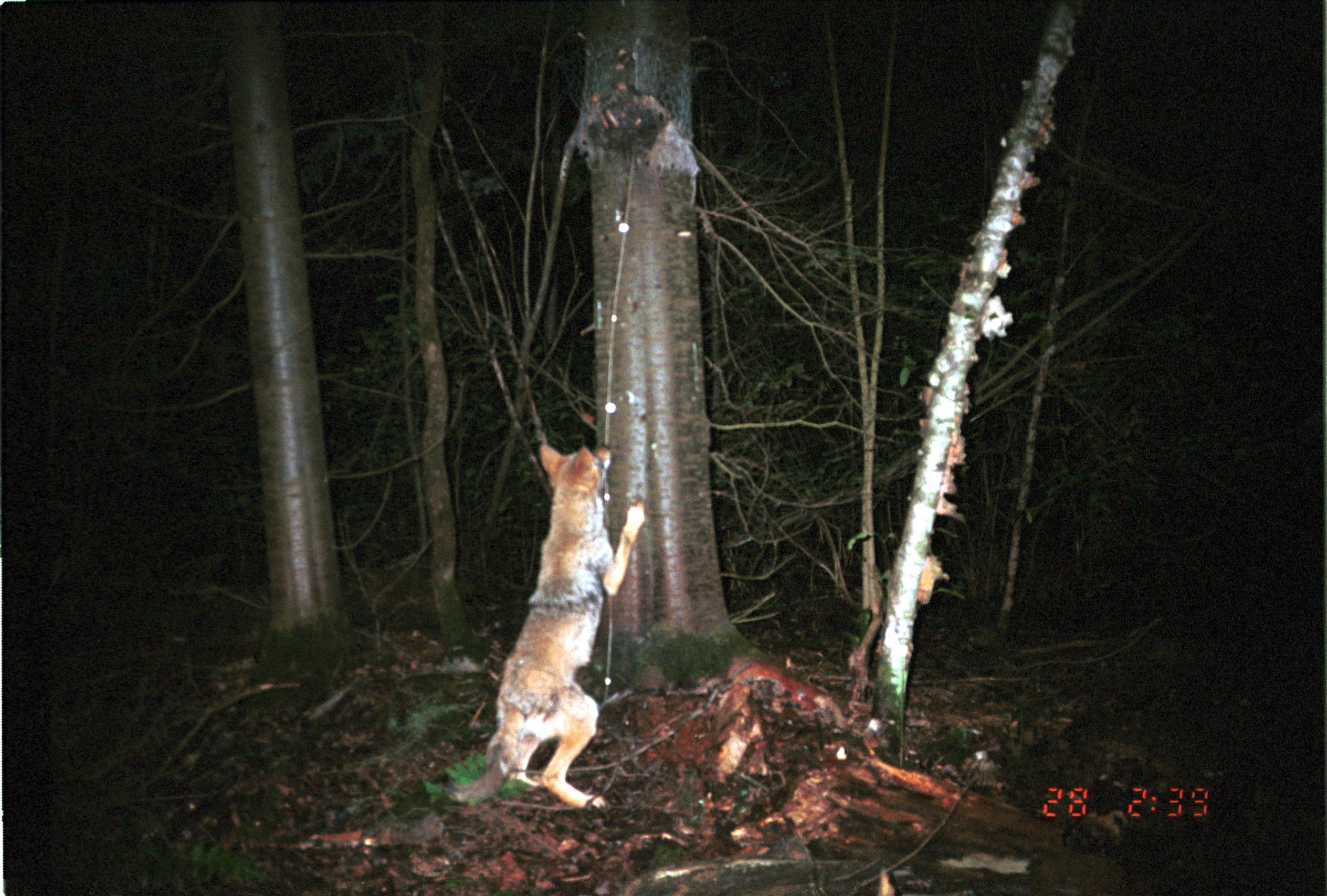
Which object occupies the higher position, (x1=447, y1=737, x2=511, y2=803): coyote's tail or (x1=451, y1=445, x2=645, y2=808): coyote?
(x1=451, y1=445, x2=645, y2=808): coyote

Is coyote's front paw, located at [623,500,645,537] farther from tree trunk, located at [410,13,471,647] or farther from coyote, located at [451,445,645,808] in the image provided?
tree trunk, located at [410,13,471,647]

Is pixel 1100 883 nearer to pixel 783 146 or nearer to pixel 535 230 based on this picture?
pixel 783 146

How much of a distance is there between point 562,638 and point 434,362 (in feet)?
9.18

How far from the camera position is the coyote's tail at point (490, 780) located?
4152mm

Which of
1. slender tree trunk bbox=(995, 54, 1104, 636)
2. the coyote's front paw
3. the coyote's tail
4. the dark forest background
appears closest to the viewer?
the coyote's tail

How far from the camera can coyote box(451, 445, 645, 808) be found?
4234 mm

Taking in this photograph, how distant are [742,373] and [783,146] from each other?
271 centimetres

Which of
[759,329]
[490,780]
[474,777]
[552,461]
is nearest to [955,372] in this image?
[552,461]

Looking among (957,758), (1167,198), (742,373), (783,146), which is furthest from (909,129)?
(957,758)

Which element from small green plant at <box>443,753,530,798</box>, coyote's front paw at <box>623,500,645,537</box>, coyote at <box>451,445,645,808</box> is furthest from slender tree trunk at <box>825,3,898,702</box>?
small green plant at <box>443,753,530,798</box>

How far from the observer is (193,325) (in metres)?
4.52

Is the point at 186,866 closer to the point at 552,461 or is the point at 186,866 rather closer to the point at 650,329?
the point at 552,461

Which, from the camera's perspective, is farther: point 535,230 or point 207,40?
point 535,230

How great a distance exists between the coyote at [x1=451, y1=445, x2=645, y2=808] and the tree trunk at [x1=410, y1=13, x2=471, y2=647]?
174cm
